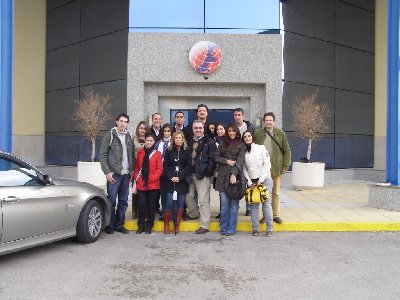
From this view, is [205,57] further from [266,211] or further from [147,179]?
[266,211]

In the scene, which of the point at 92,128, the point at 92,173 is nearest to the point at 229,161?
the point at 92,173

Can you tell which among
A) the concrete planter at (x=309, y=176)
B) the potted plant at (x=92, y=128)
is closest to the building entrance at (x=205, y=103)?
the potted plant at (x=92, y=128)

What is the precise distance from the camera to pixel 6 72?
26.8ft

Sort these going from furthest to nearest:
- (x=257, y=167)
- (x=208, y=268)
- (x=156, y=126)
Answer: (x=156, y=126) → (x=257, y=167) → (x=208, y=268)

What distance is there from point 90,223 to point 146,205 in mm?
1091

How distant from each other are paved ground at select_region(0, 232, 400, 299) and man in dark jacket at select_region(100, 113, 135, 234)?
1.35 feet

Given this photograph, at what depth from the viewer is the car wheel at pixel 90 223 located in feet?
19.7

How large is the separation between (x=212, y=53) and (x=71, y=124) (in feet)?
20.0

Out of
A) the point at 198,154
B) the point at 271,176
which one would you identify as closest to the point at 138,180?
the point at 198,154

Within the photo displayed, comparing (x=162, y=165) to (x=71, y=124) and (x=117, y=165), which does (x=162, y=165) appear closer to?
(x=117, y=165)

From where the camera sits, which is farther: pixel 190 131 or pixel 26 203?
pixel 190 131

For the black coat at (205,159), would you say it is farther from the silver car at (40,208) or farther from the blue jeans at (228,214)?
the silver car at (40,208)

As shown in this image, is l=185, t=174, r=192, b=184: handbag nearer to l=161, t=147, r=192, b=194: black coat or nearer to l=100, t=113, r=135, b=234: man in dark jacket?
l=161, t=147, r=192, b=194: black coat

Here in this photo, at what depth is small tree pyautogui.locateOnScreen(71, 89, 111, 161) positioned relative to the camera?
1247 centimetres
